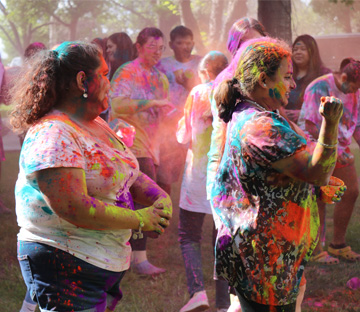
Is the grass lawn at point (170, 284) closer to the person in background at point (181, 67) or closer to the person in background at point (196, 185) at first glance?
the person in background at point (196, 185)

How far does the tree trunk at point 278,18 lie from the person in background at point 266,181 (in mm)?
3896

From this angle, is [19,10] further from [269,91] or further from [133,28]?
[269,91]

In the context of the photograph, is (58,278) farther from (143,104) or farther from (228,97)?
(143,104)

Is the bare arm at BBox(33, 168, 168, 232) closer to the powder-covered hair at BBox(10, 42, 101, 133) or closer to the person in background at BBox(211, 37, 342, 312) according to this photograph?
the powder-covered hair at BBox(10, 42, 101, 133)

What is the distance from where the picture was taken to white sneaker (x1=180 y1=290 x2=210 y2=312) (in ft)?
12.7

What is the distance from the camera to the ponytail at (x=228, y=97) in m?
2.31

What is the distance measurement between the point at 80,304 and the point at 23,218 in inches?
16.9

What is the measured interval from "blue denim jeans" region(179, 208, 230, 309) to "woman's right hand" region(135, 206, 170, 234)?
70.3 inches

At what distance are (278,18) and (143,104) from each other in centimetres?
227

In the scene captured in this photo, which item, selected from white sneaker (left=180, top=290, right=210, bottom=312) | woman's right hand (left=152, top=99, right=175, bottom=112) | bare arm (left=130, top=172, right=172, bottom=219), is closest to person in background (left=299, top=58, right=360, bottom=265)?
woman's right hand (left=152, top=99, right=175, bottom=112)

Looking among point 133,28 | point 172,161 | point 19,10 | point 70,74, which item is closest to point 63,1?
point 19,10

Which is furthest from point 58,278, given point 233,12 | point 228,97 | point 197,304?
point 233,12

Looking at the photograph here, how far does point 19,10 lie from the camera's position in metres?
18.8

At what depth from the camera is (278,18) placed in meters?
6.09
